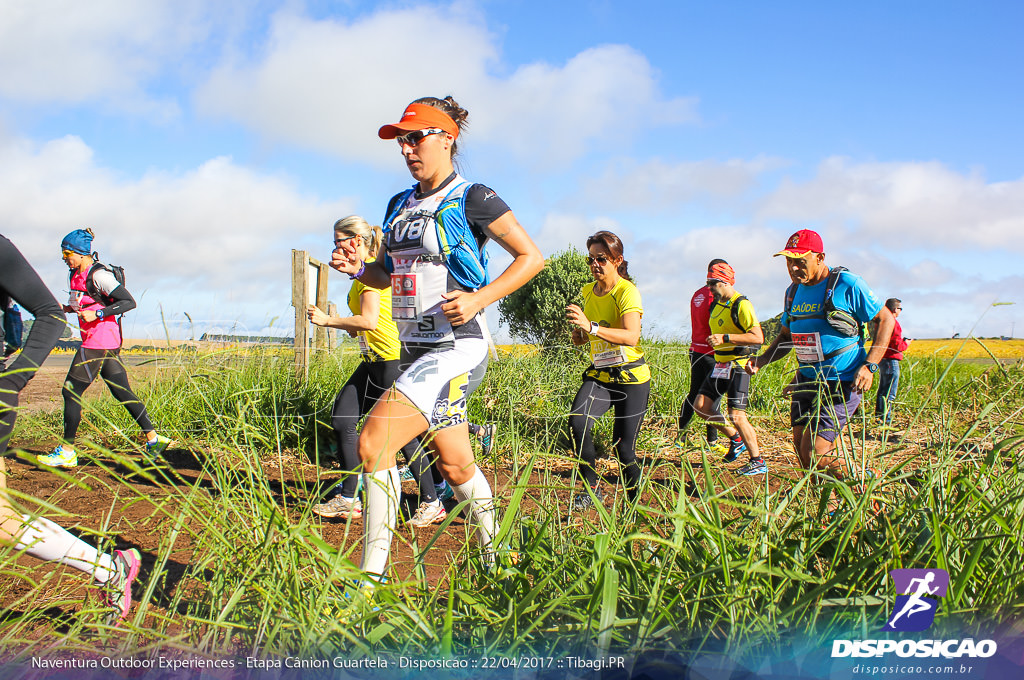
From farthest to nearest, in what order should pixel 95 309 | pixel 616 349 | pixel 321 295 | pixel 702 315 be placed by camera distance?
pixel 321 295 < pixel 702 315 < pixel 95 309 < pixel 616 349

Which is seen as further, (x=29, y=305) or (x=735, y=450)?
(x=735, y=450)

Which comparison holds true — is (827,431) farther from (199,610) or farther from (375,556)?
(199,610)

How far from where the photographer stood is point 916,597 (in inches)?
64.9

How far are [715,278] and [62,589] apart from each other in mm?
5113

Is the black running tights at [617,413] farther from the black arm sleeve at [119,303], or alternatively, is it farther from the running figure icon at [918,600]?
the black arm sleeve at [119,303]

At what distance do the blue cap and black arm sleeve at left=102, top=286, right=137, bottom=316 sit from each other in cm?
41

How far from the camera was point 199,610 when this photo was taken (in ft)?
5.94

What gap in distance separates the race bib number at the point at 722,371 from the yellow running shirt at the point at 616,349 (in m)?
1.61

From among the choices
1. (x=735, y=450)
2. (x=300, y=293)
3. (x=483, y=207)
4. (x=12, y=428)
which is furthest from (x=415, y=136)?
(x=735, y=450)

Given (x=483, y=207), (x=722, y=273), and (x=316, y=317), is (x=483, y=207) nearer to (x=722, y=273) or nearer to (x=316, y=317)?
(x=316, y=317)

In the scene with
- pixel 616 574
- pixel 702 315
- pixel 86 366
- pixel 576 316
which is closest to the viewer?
pixel 616 574

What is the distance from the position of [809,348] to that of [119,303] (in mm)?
5182

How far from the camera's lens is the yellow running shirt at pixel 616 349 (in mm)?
4246

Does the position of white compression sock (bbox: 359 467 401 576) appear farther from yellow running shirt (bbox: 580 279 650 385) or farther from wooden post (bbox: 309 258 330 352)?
wooden post (bbox: 309 258 330 352)
